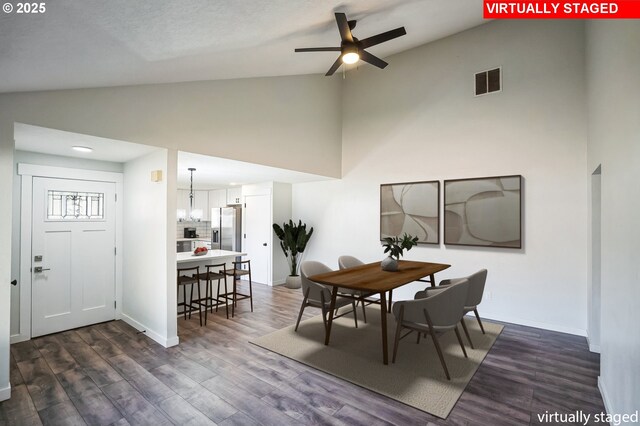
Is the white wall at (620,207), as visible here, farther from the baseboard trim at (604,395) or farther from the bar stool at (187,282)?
the bar stool at (187,282)

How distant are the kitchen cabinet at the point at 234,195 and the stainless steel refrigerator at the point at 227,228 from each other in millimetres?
261

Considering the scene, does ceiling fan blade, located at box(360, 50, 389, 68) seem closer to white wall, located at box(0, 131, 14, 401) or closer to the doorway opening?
the doorway opening

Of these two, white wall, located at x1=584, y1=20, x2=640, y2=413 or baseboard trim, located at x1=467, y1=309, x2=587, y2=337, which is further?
baseboard trim, located at x1=467, y1=309, x2=587, y2=337

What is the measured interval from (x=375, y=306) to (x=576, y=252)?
9.19 ft

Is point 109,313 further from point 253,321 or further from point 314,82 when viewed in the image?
point 314,82

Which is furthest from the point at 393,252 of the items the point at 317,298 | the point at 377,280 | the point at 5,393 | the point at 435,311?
the point at 5,393

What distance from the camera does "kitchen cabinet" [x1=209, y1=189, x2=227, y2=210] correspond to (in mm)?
7852

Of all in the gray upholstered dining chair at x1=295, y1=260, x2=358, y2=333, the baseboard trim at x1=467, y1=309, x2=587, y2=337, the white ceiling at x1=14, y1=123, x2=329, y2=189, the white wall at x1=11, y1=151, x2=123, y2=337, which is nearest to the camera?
the white ceiling at x1=14, y1=123, x2=329, y2=189

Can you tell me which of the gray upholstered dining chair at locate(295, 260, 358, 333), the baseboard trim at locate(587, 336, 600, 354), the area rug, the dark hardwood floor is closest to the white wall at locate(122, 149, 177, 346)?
the dark hardwood floor

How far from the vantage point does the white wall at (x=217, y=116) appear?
268 centimetres

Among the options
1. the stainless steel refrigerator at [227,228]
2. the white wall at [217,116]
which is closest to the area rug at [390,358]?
the white wall at [217,116]

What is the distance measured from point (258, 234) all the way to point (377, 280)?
3.94m

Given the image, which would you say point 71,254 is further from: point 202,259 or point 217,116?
point 217,116

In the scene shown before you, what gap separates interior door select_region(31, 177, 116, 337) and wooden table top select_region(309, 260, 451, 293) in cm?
299
